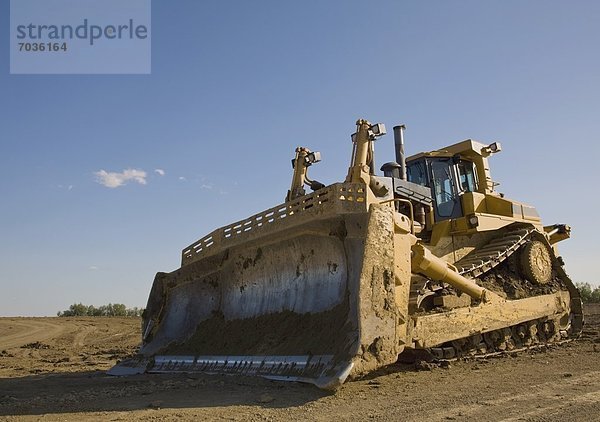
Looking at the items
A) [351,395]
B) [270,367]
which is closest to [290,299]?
[270,367]

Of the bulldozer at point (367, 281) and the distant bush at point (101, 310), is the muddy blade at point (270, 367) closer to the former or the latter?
the bulldozer at point (367, 281)

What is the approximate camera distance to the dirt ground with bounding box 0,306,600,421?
4.62m

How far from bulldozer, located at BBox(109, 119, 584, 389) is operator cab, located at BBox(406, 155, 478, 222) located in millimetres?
25

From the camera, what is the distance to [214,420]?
4469mm

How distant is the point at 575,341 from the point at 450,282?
14.4 ft

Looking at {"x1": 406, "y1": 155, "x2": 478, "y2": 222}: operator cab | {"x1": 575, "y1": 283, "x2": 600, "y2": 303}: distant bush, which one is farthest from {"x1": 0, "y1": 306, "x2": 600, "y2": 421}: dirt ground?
{"x1": 575, "y1": 283, "x2": 600, "y2": 303}: distant bush

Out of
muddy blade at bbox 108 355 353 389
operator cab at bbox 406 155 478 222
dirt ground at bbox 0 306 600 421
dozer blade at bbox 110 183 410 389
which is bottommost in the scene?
dirt ground at bbox 0 306 600 421

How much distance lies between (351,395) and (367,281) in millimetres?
1126

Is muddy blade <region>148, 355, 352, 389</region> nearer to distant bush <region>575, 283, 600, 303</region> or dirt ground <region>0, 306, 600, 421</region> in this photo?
dirt ground <region>0, 306, 600, 421</region>

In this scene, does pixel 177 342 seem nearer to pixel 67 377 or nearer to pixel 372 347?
pixel 67 377

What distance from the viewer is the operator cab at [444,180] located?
371 inches

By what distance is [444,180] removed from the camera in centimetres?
969

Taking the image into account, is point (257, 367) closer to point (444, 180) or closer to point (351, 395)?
point (351, 395)

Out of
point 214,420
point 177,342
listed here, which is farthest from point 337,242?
point 177,342
